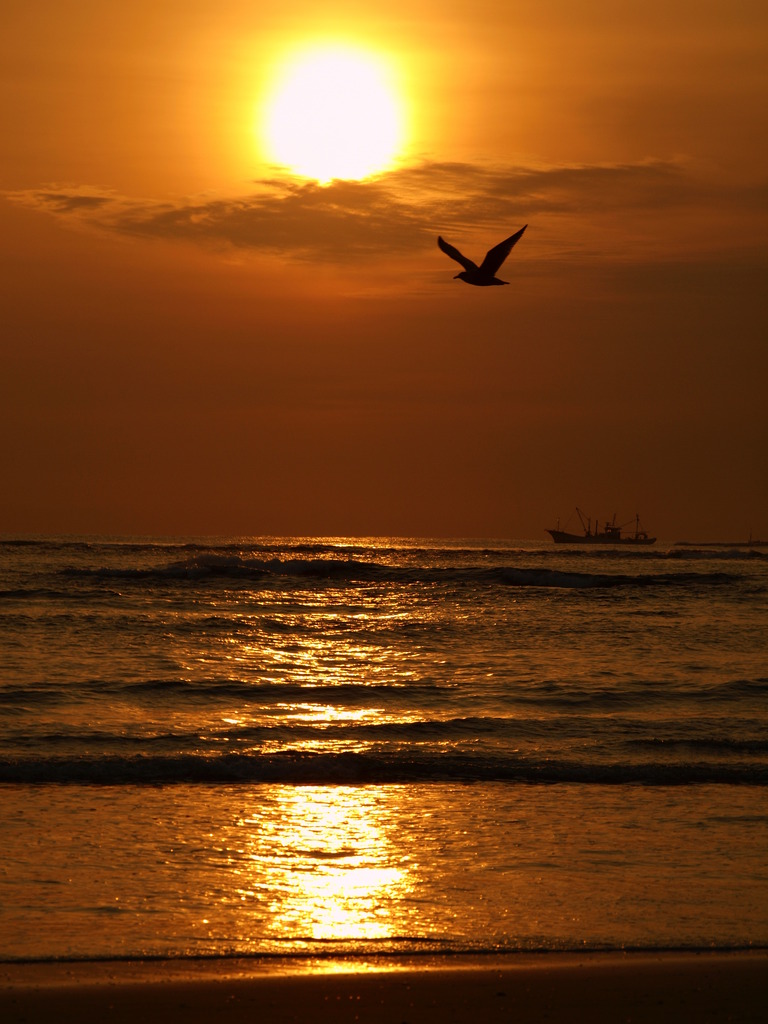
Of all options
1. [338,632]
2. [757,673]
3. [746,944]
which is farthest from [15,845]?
[338,632]

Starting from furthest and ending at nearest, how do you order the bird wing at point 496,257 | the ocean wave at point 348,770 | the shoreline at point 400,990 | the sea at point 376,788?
the bird wing at point 496,257
the ocean wave at point 348,770
the sea at point 376,788
the shoreline at point 400,990

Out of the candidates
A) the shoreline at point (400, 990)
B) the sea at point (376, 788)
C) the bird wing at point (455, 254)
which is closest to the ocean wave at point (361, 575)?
the sea at point (376, 788)

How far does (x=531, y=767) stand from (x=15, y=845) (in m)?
6.28

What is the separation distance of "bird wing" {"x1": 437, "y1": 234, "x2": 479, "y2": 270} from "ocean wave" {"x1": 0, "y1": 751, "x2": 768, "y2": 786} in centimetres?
646

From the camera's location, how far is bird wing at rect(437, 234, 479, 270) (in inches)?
615

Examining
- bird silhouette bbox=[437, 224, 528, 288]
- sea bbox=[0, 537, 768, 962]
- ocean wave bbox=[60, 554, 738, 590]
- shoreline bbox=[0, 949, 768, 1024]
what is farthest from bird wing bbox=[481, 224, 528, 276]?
ocean wave bbox=[60, 554, 738, 590]

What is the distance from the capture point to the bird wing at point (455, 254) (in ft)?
51.2

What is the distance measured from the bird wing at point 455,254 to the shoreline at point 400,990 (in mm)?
10385

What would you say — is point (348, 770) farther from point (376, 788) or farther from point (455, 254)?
point (455, 254)

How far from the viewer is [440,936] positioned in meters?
7.37

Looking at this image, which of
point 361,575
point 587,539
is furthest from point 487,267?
point 587,539

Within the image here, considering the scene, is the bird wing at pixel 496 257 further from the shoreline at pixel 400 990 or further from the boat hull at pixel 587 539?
the boat hull at pixel 587 539

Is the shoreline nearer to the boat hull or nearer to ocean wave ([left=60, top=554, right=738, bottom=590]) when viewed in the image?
ocean wave ([left=60, top=554, right=738, bottom=590])

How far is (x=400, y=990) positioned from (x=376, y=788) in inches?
236
